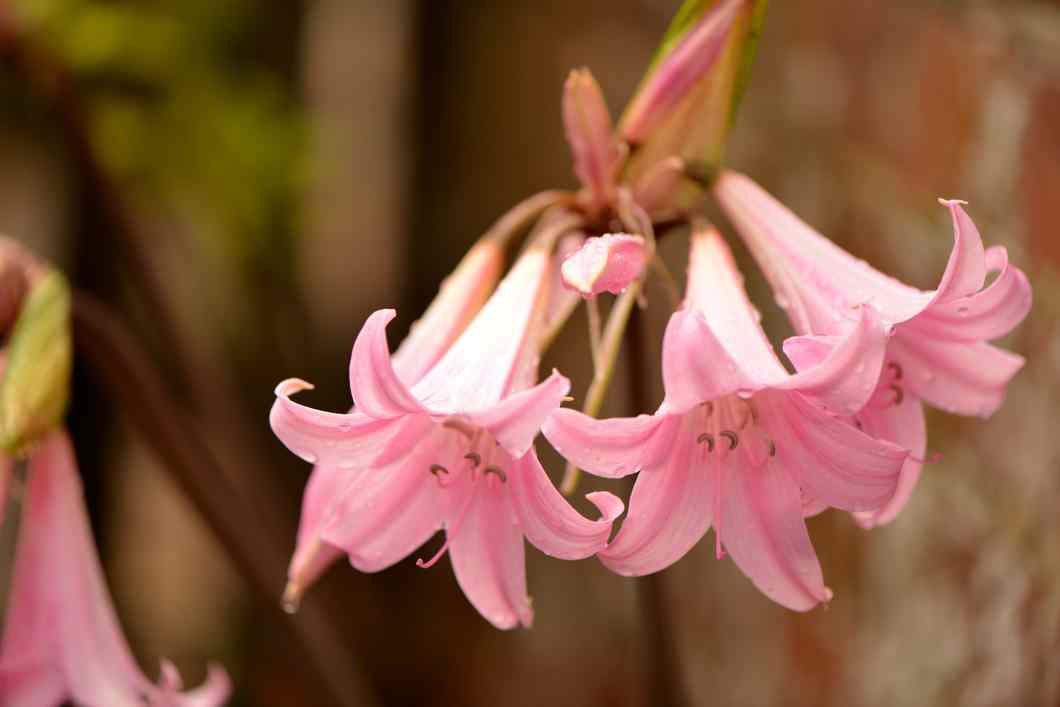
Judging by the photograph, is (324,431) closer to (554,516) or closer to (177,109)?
(554,516)

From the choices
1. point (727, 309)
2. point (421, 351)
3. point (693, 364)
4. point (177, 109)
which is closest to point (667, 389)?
point (693, 364)

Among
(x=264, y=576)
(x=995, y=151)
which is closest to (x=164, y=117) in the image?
(x=264, y=576)

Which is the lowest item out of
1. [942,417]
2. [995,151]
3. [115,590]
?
[115,590]

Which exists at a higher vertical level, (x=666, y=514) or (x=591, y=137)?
(x=591, y=137)

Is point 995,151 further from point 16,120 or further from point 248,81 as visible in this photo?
point 16,120

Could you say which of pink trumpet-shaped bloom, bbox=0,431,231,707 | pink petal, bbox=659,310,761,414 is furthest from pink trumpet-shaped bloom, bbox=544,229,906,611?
pink trumpet-shaped bloom, bbox=0,431,231,707

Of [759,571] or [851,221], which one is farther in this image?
[851,221]

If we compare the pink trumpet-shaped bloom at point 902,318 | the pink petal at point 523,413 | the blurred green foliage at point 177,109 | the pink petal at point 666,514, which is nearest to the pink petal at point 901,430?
the pink trumpet-shaped bloom at point 902,318

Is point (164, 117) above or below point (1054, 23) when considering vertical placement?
below
